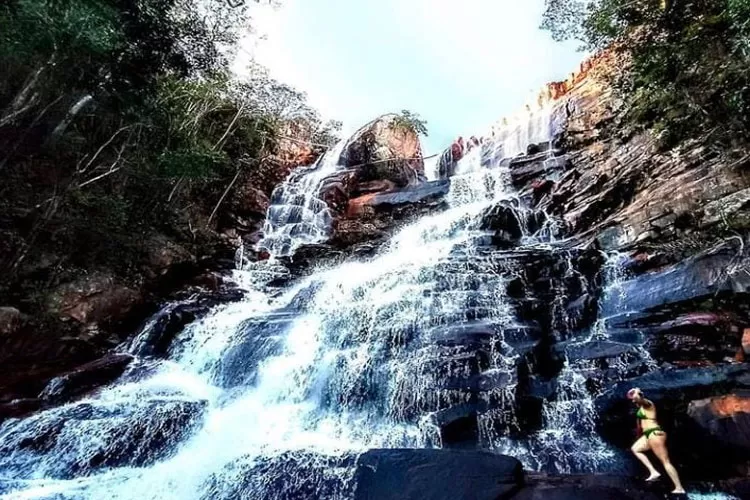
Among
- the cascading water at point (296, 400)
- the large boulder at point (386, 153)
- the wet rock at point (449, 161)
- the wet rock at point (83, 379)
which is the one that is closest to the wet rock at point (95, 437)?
the cascading water at point (296, 400)

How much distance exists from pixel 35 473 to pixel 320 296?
7043mm

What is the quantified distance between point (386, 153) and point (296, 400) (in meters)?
18.0

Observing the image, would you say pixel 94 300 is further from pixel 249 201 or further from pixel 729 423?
pixel 729 423

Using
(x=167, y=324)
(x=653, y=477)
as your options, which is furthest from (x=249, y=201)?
(x=653, y=477)

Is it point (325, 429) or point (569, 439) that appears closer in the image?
point (569, 439)

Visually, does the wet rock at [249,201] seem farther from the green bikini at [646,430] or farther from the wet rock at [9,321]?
the green bikini at [646,430]

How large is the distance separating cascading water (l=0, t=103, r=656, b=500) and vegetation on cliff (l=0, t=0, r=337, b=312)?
10.1ft

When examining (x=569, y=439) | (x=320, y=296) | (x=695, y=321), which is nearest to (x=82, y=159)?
(x=320, y=296)

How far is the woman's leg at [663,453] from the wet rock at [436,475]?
170cm

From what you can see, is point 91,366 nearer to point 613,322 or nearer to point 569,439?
point 569,439

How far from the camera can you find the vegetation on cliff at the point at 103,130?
10.5 meters

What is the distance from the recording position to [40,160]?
40.7 feet

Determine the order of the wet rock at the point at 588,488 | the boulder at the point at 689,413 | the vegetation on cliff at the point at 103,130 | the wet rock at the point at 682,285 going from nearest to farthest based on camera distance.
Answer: the wet rock at the point at 588,488 → the boulder at the point at 689,413 → the wet rock at the point at 682,285 → the vegetation on cliff at the point at 103,130

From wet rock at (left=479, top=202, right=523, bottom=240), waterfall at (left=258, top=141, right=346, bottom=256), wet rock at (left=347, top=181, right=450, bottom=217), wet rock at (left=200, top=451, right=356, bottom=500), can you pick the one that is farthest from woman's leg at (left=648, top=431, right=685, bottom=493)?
wet rock at (left=347, top=181, right=450, bottom=217)
